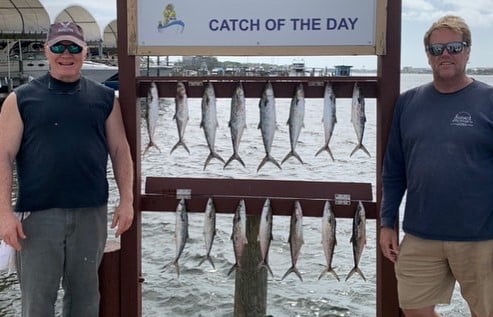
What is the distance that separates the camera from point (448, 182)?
3537mm

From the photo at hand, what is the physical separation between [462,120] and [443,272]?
0.94m

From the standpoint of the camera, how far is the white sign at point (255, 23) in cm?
428

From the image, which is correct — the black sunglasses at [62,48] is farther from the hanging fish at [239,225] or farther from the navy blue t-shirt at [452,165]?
the navy blue t-shirt at [452,165]

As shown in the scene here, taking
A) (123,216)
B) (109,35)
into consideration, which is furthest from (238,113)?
(109,35)

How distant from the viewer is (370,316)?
283 inches

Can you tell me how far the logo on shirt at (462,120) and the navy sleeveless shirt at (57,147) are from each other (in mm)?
2171

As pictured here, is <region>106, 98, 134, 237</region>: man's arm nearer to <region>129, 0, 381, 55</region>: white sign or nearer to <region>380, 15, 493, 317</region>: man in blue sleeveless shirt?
<region>129, 0, 381, 55</region>: white sign

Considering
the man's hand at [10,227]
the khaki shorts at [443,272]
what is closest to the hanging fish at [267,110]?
the khaki shorts at [443,272]

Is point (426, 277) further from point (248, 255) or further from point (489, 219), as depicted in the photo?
point (248, 255)

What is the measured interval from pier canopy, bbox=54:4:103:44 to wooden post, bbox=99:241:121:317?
47.1m

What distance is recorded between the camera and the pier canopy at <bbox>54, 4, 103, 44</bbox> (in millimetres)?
49438

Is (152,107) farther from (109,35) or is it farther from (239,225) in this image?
(109,35)

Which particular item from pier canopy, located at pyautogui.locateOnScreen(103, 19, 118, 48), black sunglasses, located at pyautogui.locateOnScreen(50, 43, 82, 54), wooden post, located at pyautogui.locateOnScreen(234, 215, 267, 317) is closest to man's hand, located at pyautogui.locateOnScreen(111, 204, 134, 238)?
black sunglasses, located at pyautogui.locateOnScreen(50, 43, 82, 54)

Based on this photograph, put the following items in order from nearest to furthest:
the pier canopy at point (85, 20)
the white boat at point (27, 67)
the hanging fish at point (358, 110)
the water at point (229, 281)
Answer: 1. the hanging fish at point (358, 110)
2. the water at point (229, 281)
3. the white boat at point (27, 67)
4. the pier canopy at point (85, 20)
